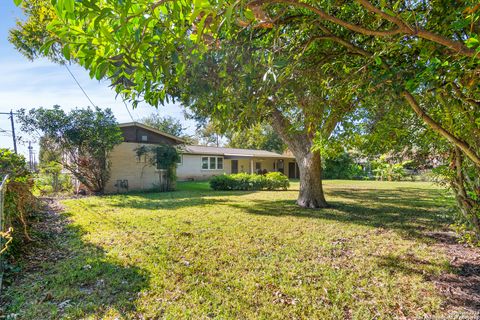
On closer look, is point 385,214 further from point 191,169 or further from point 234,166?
point 234,166

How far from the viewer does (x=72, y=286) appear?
3555 mm

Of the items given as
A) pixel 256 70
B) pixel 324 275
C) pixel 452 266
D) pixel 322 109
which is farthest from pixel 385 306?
pixel 256 70

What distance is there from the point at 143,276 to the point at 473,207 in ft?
17.3

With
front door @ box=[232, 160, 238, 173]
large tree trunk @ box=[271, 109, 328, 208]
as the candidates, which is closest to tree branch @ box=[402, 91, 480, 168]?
large tree trunk @ box=[271, 109, 328, 208]

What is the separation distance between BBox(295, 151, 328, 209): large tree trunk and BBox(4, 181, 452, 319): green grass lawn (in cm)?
261

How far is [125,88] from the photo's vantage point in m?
2.62

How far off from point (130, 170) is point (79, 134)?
415cm

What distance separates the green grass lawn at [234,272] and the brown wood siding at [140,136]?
10362mm

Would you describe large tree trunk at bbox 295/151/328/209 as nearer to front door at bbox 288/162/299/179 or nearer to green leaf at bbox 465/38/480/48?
green leaf at bbox 465/38/480/48

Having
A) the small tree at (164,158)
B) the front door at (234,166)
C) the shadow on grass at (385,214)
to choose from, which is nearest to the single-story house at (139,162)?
the small tree at (164,158)

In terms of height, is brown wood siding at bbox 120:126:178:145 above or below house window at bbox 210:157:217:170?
above

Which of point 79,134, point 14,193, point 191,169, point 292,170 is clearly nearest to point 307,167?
point 14,193

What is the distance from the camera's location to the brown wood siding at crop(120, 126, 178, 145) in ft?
55.2

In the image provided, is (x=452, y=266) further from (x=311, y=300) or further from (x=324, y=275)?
(x=311, y=300)
